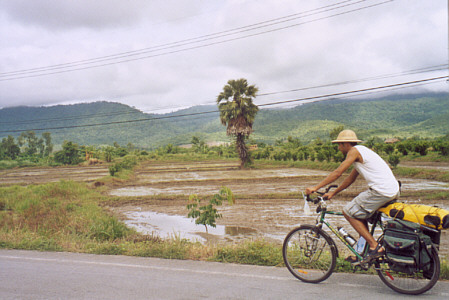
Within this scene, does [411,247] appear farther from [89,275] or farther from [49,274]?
[49,274]

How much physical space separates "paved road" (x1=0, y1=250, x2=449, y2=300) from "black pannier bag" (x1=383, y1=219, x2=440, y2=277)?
352 millimetres

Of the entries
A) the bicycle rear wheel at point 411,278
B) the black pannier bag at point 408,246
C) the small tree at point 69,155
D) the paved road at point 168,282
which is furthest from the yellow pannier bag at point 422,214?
the small tree at point 69,155

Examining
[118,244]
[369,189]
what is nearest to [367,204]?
[369,189]

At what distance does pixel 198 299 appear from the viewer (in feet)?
13.5

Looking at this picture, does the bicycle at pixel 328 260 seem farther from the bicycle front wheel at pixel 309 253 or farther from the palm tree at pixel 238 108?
the palm tree at pixel 238 108

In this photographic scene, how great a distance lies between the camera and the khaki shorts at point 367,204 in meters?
4.26

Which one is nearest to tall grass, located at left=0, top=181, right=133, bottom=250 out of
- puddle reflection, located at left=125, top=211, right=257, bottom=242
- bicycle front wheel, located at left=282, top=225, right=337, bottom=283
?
puddle reflection, located at left=125, top=211, right=257, bottom=242

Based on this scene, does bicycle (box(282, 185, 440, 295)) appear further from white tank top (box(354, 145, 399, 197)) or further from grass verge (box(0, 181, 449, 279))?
grass verge (box(0, 181, 449, 279))

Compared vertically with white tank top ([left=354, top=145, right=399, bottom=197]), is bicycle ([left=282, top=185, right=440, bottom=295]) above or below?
below

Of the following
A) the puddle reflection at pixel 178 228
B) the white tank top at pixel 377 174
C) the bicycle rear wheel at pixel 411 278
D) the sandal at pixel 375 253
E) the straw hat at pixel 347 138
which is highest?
the straw hat at pixel 347 138

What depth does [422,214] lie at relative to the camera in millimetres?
3973

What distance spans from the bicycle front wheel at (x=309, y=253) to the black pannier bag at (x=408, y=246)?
71cm

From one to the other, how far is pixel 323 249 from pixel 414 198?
1265cm

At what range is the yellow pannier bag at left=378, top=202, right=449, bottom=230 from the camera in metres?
3.85
